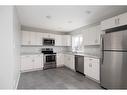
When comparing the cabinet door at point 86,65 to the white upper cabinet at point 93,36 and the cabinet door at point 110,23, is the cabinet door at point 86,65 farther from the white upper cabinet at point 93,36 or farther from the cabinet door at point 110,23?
the cabinet door at point 110,23

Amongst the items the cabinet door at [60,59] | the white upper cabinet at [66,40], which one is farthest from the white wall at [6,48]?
the white upper cabinet at [66,40]

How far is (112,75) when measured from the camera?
2186 millimetres

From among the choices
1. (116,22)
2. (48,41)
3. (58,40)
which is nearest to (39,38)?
(48,41)

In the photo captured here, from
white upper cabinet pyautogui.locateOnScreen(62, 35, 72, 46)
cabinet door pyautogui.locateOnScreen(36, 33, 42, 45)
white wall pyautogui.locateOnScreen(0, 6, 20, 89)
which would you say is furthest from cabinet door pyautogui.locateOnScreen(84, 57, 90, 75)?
cabinet door pyautogui.locateOnScreen(36, 33, 42, 45)

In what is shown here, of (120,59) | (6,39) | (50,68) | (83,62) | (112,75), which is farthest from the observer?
(50,68)

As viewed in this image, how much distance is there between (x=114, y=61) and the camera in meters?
2.13

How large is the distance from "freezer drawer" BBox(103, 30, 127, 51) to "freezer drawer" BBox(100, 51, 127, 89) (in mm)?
144

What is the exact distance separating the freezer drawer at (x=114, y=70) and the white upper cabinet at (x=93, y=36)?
3.47 ft

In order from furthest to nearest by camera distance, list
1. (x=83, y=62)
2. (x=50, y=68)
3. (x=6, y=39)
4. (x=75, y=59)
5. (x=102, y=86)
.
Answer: (x=50, y=68) → (x=75, y=59) → (x=83, y=62) → (x=102, y=86) → (x=6, y=39)

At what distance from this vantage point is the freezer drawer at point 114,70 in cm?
195

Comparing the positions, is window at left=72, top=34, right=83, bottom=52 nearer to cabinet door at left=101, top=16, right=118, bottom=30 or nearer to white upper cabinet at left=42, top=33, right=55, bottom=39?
white upper cabinet at left=42, top=33, right=55, bottom=39
